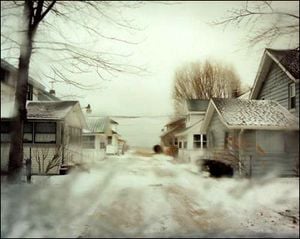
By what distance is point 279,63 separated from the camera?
4.89ft

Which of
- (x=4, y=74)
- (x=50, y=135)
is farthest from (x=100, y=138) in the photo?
(x=4, y=74)

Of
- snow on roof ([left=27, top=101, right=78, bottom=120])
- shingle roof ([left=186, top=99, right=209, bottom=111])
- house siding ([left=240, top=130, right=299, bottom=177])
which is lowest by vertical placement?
house siding ([left=240, top=130, right=299, bottom=177])

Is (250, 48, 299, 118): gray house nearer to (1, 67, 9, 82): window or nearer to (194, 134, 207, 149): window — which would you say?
(194, 134, 207, 149): window

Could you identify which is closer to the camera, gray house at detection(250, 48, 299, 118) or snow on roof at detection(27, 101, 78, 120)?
snow on roof at detection(27, 101, 78, 120)

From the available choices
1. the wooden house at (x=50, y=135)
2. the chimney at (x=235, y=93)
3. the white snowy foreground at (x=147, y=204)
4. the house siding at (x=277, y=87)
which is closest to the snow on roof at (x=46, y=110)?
the wooden house at (x=50, y=135)

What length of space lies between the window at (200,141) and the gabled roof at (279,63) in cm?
25

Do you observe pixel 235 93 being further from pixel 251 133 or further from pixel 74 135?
pixel 74 135

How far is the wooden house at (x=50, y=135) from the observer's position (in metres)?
1.32

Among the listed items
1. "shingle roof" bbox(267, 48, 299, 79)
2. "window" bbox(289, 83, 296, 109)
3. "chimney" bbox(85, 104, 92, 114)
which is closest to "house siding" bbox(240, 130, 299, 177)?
"window" bbox(289, 83, 296, 109)

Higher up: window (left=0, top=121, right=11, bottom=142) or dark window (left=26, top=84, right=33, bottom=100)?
dark window (left=26, top=84, right=33, bottom=100)

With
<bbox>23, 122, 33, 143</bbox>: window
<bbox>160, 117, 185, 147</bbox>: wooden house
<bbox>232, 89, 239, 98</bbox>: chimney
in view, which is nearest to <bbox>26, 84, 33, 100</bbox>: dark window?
<bbox>23, 122, 33, 143</bbox>: window

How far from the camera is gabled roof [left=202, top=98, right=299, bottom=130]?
1.40m

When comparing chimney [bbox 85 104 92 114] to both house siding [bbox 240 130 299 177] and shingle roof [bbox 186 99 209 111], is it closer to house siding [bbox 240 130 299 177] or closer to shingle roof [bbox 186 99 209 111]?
shingle roof [bbox 186 99 209 111]

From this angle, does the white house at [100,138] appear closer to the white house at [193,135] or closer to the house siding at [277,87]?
the white house at [193,135]
